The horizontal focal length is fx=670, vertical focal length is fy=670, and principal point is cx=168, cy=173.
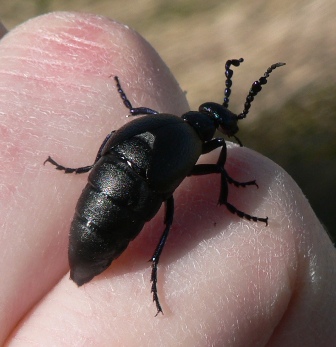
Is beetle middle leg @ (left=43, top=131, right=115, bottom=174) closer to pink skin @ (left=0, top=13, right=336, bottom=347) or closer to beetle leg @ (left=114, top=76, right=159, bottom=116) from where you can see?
pink skin @ (left=0, top=13, right=336, bottom=347)

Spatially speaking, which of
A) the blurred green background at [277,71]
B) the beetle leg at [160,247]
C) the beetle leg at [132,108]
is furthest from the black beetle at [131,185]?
the blurred green background at [277,71]

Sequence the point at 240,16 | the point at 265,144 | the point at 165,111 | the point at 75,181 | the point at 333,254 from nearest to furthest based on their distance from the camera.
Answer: the point at 75,181 < the point at 333,254 < the point at 165,111 < the point at 265,144 < the point at 240,16

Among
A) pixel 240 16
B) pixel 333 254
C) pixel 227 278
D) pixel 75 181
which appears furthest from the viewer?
pixel 240 16

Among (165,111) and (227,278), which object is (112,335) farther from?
(165,111)

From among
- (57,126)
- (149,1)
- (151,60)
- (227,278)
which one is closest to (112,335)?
(227,278)

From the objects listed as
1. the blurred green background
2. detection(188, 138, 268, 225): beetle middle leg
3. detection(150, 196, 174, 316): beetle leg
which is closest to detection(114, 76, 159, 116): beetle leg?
detection(188, 138, 268, 225): beetle middle leg

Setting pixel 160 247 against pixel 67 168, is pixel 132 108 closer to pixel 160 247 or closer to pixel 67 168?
pixel 67 168

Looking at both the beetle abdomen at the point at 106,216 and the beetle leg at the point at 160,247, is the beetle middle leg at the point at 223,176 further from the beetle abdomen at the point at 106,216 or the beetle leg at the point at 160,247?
the beetle abdomen at the point at 106,216

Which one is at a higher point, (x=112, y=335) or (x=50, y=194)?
(x=50, y=194)
